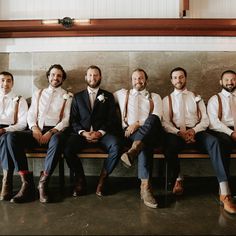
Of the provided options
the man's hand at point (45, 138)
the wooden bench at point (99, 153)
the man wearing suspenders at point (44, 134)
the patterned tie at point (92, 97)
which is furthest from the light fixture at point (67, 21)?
the wooden bench at point (99, 153)

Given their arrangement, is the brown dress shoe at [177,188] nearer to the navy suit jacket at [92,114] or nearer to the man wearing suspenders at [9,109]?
the navy suit jacket at [92,114]

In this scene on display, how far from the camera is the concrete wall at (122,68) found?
4.14 m

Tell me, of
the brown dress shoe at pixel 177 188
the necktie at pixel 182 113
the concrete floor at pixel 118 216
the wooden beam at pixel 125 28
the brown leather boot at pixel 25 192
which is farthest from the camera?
the wooden beam at pixel 125 28

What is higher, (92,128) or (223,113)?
(223,113)

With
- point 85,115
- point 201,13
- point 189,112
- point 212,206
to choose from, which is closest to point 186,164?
point 189,112

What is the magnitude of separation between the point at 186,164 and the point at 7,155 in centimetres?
256

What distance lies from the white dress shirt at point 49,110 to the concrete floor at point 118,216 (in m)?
0.89

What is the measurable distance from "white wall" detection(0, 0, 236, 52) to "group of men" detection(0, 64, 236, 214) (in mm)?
668

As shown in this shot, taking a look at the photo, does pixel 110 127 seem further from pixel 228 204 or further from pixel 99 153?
pixel 228 204

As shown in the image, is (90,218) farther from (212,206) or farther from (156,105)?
(156,105)

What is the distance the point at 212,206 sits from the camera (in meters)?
2.90

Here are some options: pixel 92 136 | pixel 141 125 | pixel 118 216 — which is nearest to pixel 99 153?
pixel 92 136

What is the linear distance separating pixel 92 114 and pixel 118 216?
4.65ft

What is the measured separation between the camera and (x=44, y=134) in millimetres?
3381
